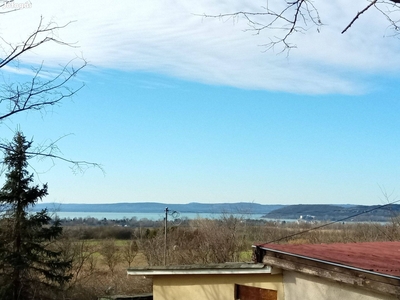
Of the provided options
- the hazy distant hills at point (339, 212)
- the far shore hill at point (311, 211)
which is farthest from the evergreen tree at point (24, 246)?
the hazy distant hills at point (339, 212)

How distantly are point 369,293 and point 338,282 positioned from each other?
1.42 ft

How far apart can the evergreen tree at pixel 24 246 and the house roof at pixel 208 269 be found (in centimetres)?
1310

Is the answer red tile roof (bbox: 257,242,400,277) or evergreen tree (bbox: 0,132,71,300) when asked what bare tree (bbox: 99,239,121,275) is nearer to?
evergreen tree (bbox: 0,132,71,300)

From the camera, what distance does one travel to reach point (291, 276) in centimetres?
604

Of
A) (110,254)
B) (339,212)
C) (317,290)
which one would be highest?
(339,212)

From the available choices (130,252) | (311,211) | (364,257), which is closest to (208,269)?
(364,257)

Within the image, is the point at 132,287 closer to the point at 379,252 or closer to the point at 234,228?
the point at 234,228

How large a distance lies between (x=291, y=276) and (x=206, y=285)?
1.67 m

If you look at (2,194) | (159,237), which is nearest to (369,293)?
(2,194)

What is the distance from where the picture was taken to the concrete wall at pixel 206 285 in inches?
254

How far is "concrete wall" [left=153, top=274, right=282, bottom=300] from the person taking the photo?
645cm

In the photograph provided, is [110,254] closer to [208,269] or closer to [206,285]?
[206,285]

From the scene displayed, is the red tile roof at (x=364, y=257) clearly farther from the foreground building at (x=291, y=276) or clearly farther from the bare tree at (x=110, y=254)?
the bare tree at (x=110, y=254)

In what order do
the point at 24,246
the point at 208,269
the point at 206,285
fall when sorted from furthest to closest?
1. the point at 24,246
2. the point at 206,285
3. the point at 208,269
